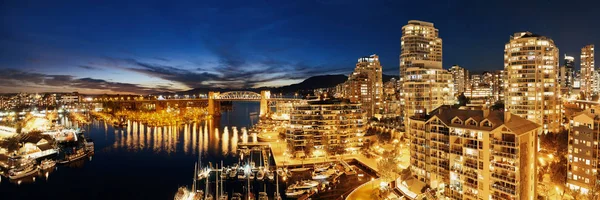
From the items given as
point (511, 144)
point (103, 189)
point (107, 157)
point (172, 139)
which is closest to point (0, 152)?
point (107, 157)

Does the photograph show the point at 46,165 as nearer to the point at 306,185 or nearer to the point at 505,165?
the point at 306,185

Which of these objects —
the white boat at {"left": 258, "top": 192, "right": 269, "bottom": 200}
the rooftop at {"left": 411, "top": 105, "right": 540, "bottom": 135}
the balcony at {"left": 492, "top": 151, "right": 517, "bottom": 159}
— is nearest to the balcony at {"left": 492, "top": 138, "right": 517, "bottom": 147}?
the balcony at {"left": 492, "top": 151, "right": 517, "bottom": 159}

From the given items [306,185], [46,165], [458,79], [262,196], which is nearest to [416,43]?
[306,185]

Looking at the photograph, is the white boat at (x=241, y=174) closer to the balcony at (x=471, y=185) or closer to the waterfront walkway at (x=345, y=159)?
the waterfront walkway at (x=345, y=159)

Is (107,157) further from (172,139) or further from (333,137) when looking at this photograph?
(333,137)

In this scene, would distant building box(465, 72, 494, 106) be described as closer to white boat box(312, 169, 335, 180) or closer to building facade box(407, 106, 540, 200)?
white boat box(312, 169, 335, 180)
